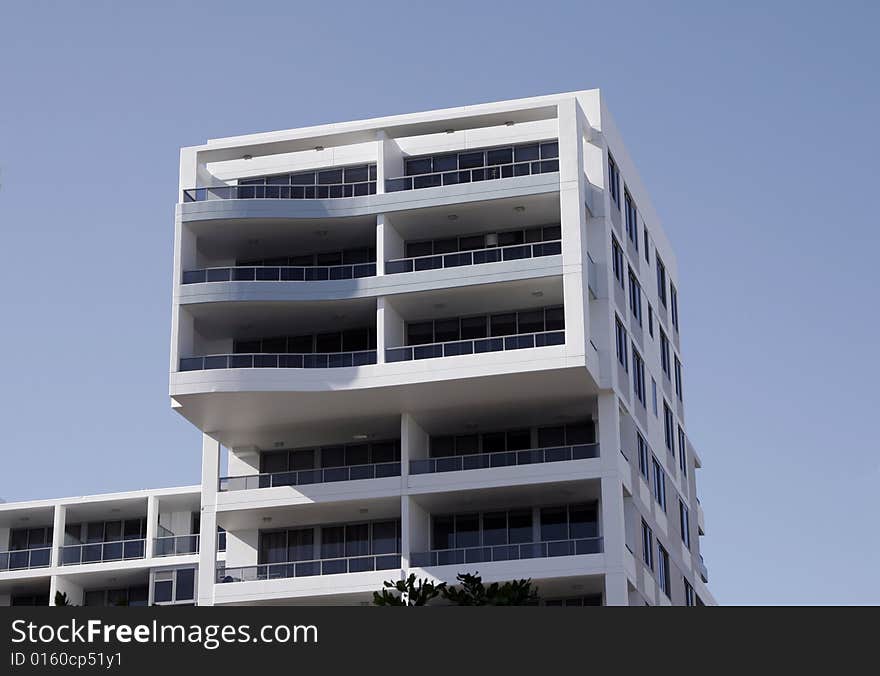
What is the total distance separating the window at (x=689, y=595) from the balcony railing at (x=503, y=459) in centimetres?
1368

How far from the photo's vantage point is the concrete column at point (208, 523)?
6344 cm

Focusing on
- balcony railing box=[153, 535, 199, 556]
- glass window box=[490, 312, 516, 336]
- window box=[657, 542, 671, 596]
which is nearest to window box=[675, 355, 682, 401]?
window box=[657, 542, 671, 596]

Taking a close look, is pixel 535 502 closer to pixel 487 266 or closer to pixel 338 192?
pixel 487 266

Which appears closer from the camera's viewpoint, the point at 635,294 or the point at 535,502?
the point at 535,502

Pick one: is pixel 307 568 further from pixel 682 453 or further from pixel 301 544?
pixel 682 453

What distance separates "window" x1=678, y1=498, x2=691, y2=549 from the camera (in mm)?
75125

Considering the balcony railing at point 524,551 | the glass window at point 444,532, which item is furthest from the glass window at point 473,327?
the balcony railing at point 524,551

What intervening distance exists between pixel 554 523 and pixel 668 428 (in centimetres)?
1309

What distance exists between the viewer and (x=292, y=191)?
64625 millimetres

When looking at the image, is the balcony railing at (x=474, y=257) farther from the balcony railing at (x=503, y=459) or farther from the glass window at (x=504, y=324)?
the balcony railing at (x=503, y=459)

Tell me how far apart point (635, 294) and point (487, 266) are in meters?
10.8

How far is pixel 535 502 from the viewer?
207 feet

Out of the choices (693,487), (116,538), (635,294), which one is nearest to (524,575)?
(635,294)

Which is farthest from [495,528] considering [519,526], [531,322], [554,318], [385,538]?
[554,318]
